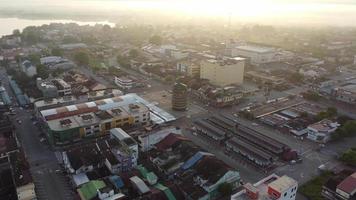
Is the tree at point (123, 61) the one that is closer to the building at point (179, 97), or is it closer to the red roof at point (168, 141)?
the building at point (179, 97)

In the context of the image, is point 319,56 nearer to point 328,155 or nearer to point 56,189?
point 328,155

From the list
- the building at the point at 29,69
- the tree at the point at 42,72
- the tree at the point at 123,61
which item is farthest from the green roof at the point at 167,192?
the tree at the point at 123,61

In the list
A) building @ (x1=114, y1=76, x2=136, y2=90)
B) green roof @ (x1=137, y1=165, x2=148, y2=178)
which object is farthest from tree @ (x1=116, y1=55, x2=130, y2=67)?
green roof @ (x1=137, y1=165, x2=148, y2=178)

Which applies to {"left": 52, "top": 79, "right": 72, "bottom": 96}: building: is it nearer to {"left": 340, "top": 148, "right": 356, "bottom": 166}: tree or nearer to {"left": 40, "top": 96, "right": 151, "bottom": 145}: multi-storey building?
{"left": 40, "top": 96, "right": 151, "bottom": 145}: multi-storey building

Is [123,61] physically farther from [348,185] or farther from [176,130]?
[348,185]

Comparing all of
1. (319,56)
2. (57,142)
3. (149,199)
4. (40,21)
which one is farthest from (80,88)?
(40,21)

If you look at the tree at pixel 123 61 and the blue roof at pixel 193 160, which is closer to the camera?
the blue roof at pixel 193 160
